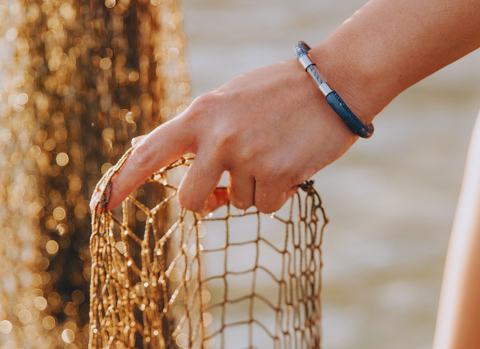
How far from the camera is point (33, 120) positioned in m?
1.36

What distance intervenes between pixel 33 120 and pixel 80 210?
294mm

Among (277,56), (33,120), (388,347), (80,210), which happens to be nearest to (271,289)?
(388,347)

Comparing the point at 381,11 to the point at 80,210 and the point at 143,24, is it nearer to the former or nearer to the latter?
the point at 143,24

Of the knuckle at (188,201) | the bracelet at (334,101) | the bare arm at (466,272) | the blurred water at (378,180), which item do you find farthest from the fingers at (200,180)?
the blurred water at (378,180)

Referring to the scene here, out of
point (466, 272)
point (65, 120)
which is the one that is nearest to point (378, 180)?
point (65, 120)

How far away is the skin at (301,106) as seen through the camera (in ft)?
2.09

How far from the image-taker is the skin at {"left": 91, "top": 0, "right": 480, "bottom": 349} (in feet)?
2.09

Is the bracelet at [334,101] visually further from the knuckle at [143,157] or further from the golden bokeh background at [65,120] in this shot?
the golden bokeh background at [65,120]

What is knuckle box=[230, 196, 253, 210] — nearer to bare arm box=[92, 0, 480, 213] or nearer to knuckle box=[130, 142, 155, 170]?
bare arm box=[92, 0, 480, 213]

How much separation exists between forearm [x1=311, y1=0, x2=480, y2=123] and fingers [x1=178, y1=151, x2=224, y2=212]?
20 cm

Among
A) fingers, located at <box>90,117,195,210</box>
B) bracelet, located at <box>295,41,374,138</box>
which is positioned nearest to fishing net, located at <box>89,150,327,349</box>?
fingers, located at <box>90,117,195,210</box>

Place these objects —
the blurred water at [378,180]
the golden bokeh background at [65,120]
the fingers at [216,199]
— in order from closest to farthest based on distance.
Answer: the fingers at [216,199], the golden bokeh background at [65,120], the blurred water at [378,180]

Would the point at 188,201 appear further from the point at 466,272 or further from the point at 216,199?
the point at 466,272

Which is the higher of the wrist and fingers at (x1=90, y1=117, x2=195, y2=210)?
the wrist
